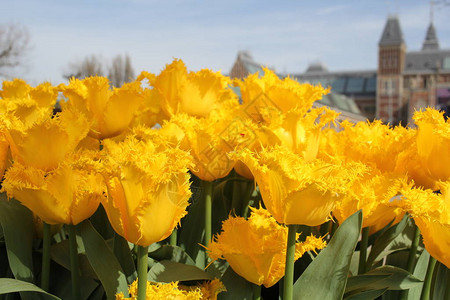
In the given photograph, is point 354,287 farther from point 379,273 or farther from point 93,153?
point 93,153

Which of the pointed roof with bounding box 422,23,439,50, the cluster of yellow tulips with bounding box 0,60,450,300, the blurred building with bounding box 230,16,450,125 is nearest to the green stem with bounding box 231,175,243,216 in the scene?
the cluster of yellow tulips with bounding box 0,60,450,300

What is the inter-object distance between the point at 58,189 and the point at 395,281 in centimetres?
41

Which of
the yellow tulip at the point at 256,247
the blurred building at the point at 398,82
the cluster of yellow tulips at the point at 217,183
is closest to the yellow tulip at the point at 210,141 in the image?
the cluster of yellow tulips at the point at 217,183

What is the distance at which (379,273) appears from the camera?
23.0 inches

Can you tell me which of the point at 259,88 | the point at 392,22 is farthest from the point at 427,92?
the point at 259,88

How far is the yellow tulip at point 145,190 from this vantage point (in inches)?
18.1

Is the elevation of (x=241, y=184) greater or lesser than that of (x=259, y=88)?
lesser

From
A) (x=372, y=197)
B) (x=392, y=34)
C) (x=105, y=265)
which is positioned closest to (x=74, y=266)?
(x=105, y=265)

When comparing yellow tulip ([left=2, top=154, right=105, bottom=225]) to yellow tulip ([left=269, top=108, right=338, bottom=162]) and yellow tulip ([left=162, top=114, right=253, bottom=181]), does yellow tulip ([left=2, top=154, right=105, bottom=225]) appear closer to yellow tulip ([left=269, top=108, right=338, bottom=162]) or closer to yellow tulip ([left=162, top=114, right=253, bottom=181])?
yellow tulip ([left=162, top=114, right=253, bottom=181])

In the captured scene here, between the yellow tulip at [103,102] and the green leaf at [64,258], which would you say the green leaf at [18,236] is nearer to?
the green leaf at [64,258]

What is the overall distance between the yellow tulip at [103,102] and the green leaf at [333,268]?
1.18 feet

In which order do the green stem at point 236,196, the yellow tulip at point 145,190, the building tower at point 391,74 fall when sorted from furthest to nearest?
the building tower at point 391,74 → the green stem at point 236,196 → the yellow tulip at point 145,190

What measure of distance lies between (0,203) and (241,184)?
0.36 m

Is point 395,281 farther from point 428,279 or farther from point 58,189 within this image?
point 58,189
